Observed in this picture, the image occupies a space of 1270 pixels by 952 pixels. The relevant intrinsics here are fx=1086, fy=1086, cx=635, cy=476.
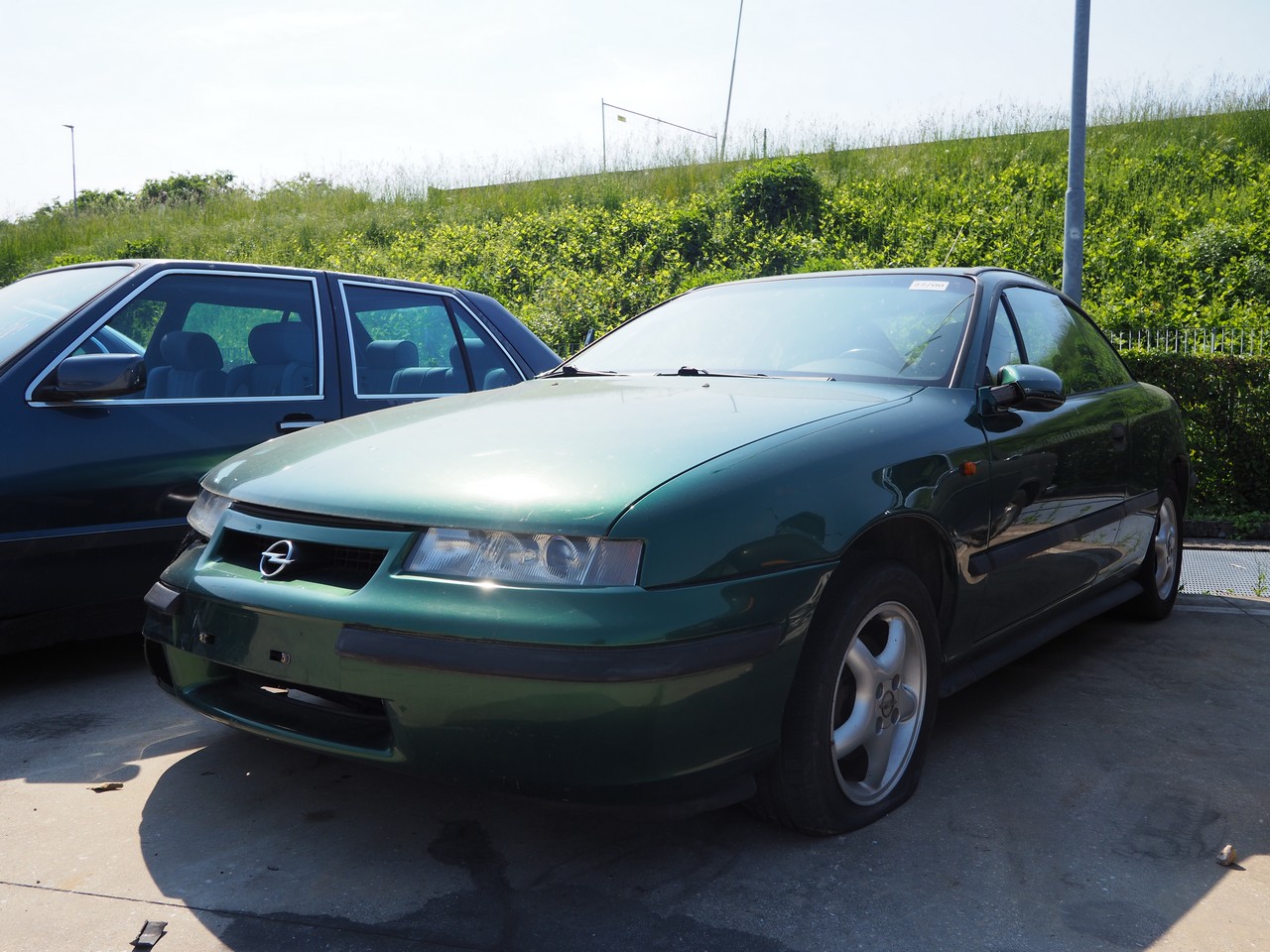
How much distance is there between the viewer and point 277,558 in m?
2.48

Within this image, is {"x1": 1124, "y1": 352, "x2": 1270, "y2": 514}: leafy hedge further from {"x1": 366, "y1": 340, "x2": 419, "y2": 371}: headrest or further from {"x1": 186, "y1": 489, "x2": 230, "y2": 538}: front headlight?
{"x1": 186, "y1": 489, "x2": 230, "y2": 538}: front headlight

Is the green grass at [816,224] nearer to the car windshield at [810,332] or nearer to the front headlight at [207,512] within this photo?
the car windshield at [810,332]

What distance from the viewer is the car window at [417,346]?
15.7 feet

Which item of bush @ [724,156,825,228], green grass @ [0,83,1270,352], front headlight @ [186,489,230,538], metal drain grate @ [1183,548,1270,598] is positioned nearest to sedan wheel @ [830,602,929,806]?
front headlight @ [186,489,230,538]

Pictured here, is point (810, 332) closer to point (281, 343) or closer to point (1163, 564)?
point (281, 343)

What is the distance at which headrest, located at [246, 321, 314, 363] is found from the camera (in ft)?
14.6

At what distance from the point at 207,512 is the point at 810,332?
1.95 m

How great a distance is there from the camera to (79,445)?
3740mm

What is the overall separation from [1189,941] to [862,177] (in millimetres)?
18917

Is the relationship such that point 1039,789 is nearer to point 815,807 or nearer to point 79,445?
point 815,807

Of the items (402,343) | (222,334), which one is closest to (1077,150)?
(402,343)

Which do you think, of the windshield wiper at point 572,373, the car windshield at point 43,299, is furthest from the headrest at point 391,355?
the windshield wiper at point 572,373

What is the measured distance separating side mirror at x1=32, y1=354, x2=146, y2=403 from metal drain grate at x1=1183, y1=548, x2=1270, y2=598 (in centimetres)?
528

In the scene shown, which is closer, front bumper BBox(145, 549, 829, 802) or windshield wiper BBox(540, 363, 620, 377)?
front bumper BBox(145, 549, 829, 802)
